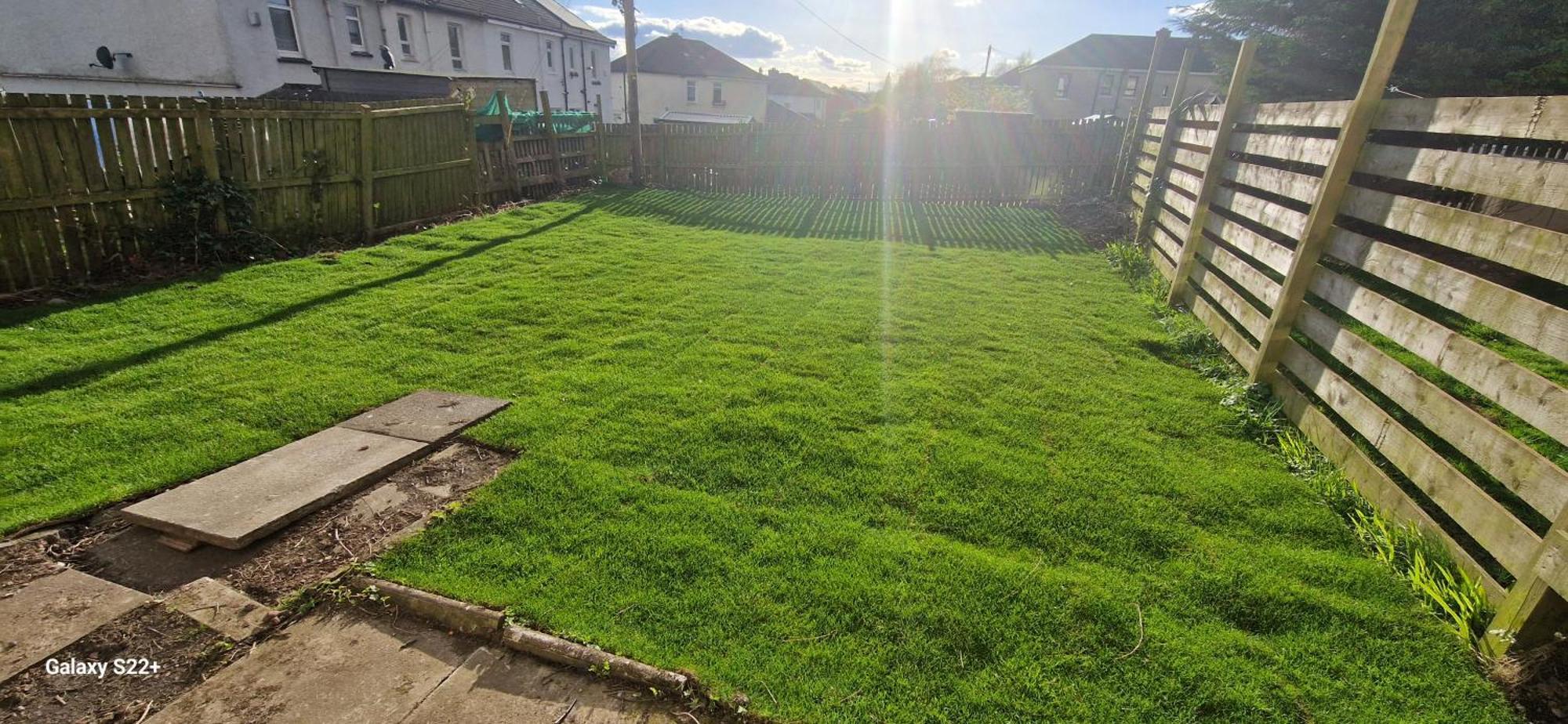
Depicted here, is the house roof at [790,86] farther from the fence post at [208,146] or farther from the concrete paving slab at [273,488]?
the concrete paving slab at [273,488]

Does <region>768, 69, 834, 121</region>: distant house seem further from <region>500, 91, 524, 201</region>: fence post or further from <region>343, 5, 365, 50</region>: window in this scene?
<region>500, 91, 524, 201</region>: fence post

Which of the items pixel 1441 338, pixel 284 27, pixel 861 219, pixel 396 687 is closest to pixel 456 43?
pixel 284 27

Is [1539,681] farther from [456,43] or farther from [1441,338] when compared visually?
[456,43]

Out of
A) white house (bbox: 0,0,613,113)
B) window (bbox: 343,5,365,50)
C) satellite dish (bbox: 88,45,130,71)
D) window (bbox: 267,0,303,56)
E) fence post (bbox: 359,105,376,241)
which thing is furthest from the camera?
window (bbox: 343,5,365,50)

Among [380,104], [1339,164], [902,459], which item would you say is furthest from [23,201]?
[1339,164]

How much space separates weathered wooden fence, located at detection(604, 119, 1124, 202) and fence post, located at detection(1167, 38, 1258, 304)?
828 cm

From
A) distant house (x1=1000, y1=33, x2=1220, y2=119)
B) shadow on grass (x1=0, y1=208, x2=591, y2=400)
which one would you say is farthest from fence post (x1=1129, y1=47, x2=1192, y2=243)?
distant house (x1=1000, y1=33, x2=1220, y2=119)

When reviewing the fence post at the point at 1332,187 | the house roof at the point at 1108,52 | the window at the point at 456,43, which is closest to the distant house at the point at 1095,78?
the house roof at the point at 1108,52

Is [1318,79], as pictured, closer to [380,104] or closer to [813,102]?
[380,104]

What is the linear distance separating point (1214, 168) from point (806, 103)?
67188mm

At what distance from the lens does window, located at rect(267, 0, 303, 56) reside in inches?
699

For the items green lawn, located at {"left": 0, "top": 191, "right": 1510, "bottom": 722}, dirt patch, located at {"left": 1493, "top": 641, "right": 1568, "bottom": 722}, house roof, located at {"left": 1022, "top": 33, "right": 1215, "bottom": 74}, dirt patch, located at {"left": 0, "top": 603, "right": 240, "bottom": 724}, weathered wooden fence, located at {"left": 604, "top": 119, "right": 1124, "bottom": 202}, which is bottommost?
dirt patch, located at {"left": 0, "top": 603, "right": 240, "bottom": 724}

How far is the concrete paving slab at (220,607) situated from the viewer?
2311 mm

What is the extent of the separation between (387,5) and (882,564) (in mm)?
25441
